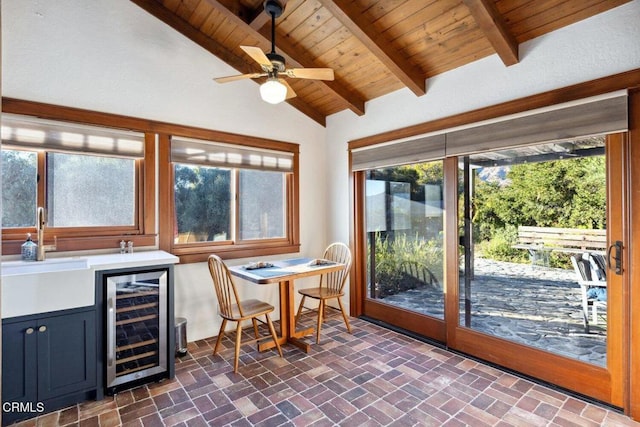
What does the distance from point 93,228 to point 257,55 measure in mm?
2177

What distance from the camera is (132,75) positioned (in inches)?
135

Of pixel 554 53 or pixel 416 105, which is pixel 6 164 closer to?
pixel 416 105

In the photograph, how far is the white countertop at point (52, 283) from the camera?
7.94 feet

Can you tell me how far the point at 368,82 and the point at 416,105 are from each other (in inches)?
23.6

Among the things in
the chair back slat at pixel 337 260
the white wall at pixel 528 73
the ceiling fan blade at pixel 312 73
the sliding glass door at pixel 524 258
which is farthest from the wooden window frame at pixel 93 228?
the sliding glass door at pixel 524 258

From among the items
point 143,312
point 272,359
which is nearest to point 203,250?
point 143,312

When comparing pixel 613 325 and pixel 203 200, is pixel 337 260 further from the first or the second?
pixel 613 325

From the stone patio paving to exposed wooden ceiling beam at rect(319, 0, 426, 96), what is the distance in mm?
1859

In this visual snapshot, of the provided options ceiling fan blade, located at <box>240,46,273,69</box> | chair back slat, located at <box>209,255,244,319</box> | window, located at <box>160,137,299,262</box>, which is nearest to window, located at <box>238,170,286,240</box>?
window, located at <box>160,137,299,262</box>

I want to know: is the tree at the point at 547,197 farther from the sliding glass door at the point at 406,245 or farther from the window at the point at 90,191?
the window at the point at 90,191

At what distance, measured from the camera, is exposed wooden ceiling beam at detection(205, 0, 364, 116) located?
10.5ft

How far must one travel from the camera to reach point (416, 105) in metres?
3.79

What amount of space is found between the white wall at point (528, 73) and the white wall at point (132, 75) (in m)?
1.32

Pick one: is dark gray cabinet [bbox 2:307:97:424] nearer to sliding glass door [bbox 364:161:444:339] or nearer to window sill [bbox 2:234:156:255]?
window sill [bbox 2:234:156:255]
